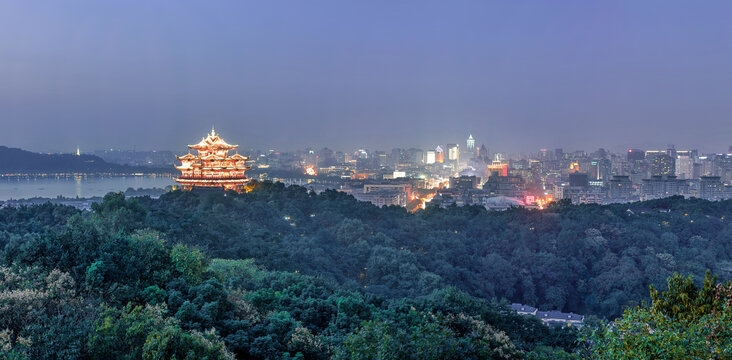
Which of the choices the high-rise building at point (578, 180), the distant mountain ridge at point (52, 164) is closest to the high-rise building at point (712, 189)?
the high-rise building at point (578, 180)

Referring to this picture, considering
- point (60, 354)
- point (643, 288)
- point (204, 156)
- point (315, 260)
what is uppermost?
point (204, 156)

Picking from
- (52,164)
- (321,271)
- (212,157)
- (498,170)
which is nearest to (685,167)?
(498,170)

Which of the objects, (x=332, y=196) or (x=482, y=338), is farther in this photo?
(x=332, y=196)

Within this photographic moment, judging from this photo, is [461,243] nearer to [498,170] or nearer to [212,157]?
[212,157]

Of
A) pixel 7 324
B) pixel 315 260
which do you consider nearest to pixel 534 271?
pixel 315 260

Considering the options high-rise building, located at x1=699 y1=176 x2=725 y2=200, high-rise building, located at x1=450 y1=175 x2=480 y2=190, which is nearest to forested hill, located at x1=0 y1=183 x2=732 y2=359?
high-rise building, located at x1=699 y1=176 x2=725 y2=200

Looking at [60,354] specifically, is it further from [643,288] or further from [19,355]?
[643,288]

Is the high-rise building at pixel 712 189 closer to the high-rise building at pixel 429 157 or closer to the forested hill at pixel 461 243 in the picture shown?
the forested hill at pixel 461 243
